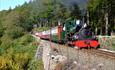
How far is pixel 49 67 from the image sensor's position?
2430 cm

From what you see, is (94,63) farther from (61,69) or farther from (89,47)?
(89,47)

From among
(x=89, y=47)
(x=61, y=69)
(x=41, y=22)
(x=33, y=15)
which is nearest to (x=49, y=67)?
(x=61, y=69)

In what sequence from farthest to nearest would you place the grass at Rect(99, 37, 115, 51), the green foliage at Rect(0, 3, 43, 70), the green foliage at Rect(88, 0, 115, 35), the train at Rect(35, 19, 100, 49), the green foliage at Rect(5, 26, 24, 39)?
1. the green foliage at Rect(5, 26, 24, 39)
2. the green foliage at Rect(88, 0, 115, 35)
3. the grass at Rect(99, 37, 115, 51)
4. the green foliage at Rect(0, 3, 43, 70)
5. the train at Rect(35, 19, 100, 49)

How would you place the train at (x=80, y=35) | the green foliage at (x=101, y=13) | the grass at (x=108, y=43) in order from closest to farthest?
the train at (x=80, y=35)
the grass at (x=108, y=43)
the green foliage at (x=101, y=13)

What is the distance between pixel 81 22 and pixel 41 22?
89705 mm

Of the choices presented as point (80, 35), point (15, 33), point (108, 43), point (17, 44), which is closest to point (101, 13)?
point (17, 44)

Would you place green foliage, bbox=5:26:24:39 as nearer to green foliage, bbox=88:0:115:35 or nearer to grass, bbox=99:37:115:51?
green foliage, bbox=88:0:115:35

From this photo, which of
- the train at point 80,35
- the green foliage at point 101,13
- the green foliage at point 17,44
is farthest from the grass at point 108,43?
the green foliage at point 101,13

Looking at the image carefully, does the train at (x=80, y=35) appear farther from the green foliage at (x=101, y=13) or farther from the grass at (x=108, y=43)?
the green foliage at (x=101, y=13)

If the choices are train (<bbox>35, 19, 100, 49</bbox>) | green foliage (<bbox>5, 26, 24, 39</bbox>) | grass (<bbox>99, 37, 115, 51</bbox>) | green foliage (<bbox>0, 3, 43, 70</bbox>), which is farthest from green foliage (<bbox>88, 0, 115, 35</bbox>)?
green foliage (<bbox>5, 26, 24, 39</bbox>)

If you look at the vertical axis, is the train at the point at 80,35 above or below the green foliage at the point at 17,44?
above

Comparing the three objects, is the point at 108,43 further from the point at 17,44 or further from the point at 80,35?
the point at 17,44

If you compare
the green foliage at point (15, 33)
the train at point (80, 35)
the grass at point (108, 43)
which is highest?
the train at point (80, 35)

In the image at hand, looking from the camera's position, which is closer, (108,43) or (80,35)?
(80,35)
